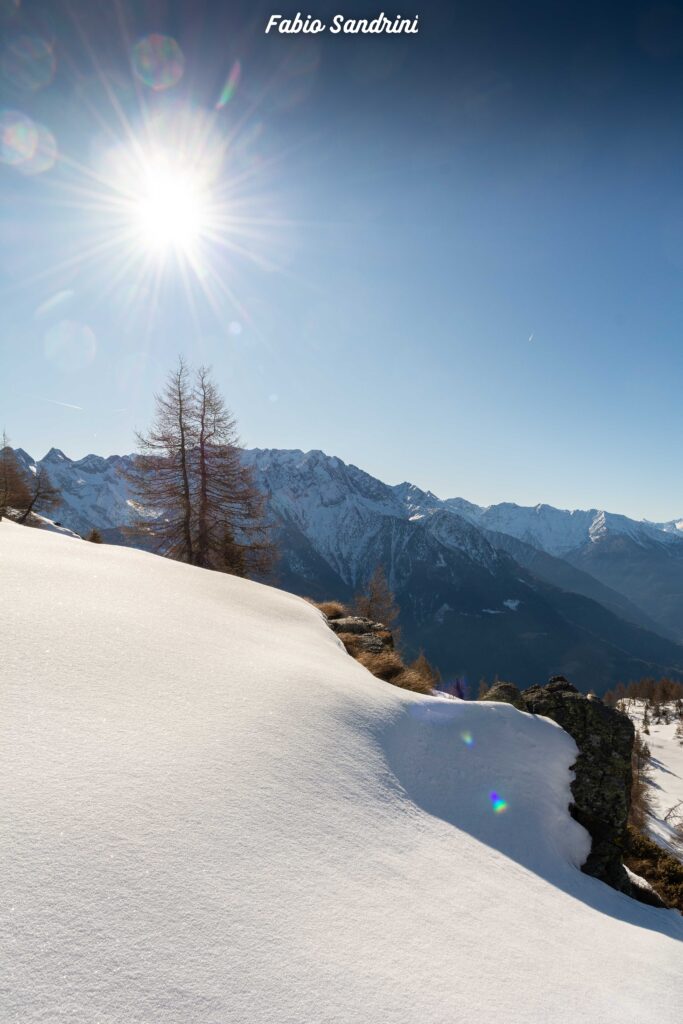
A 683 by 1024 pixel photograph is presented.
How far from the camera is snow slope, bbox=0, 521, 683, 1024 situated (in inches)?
83.1

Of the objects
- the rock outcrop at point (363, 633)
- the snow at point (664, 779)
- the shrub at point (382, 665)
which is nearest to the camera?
the shrub at point (382, 665)

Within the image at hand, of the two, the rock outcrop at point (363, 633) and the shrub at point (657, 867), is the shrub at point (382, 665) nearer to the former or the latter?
the rock outcrop at point (363, 633)

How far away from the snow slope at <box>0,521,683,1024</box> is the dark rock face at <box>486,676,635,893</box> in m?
0.53

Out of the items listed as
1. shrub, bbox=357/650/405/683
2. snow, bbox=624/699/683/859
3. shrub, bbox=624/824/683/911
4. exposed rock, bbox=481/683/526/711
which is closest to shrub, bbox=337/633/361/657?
shrub, bbox=357/650/405/683

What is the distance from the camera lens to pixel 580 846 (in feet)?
22.8

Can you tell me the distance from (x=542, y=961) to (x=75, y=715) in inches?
164

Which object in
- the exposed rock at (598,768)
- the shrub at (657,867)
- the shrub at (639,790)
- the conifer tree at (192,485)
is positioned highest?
the conifer tree at (192,485)

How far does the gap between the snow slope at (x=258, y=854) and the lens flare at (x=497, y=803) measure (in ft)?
0.32

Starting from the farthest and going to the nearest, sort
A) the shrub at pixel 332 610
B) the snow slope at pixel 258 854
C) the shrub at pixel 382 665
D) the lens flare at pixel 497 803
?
1. the shrub at pixel 332 610
2. the shrub at pixel 382 665
3. the lens flare at pixel 497 803
4. the snow slope at pixel 258 854

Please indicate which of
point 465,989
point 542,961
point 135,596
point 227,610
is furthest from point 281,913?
point 227,610

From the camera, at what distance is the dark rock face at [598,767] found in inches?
274

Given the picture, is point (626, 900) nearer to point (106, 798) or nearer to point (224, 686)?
point (224, 686)

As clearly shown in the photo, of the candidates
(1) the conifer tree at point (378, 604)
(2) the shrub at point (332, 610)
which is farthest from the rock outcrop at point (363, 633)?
(1) the conifer tree at point (378, 604)

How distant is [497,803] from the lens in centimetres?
626
